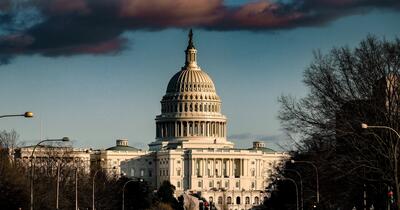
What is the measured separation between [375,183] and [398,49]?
26.0 ft

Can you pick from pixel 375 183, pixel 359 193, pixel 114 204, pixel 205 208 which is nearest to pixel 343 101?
pixel 375 183

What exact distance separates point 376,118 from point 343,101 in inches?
94.9

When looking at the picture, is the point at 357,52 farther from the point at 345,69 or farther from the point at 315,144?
the point at 315,144

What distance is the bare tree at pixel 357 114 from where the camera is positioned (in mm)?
69625

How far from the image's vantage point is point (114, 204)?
133 metres

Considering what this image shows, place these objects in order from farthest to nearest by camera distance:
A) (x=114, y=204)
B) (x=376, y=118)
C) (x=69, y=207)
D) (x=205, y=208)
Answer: (x=205, y=208) → (x=114, y=204) → (x=69, y=207) → (x=376, y=118)

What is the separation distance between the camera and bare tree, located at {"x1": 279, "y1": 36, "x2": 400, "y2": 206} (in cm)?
6962

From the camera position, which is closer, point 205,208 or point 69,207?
point 69,207

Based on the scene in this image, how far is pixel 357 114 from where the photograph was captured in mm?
71562

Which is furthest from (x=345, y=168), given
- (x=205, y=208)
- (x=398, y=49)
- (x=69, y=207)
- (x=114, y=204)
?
(x=205, y=208)

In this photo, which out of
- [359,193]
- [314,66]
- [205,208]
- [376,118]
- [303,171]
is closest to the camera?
[376,118]

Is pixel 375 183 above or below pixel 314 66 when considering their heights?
below

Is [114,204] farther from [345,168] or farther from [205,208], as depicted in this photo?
[345,168]

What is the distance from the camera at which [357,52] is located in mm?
73562
